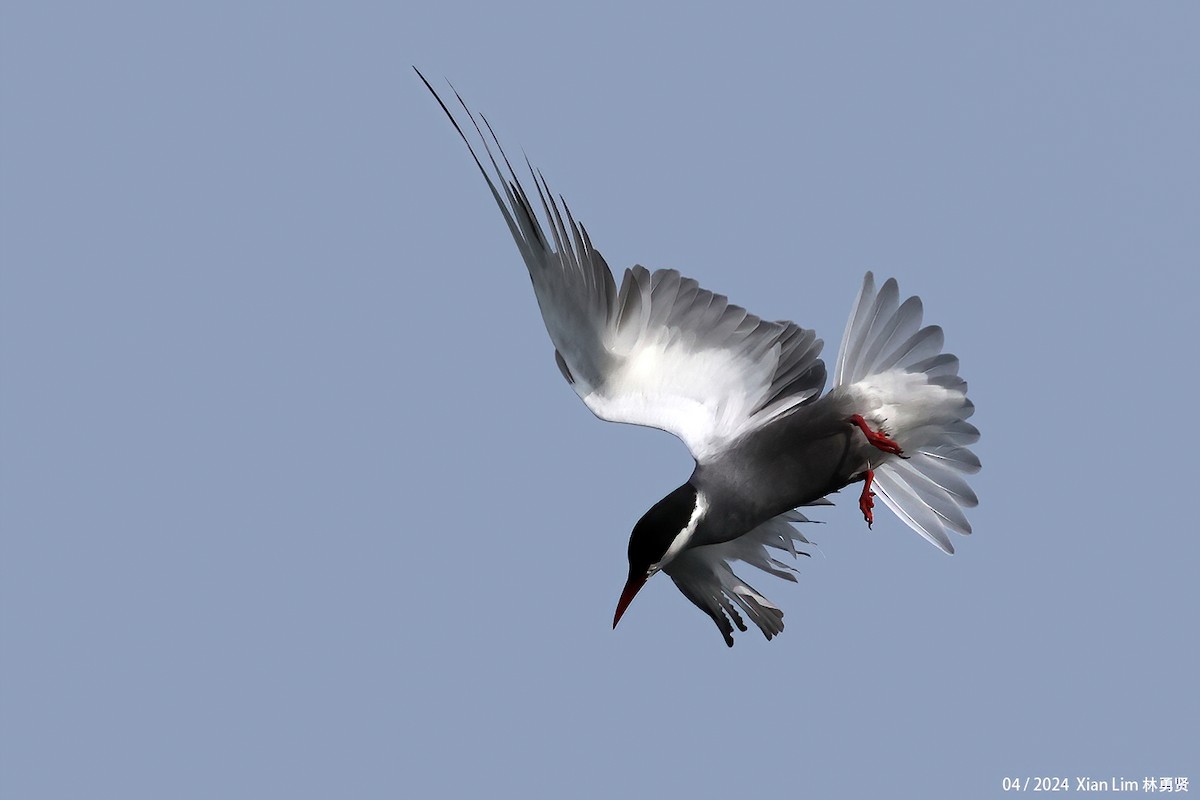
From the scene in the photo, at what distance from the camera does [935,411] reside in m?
7.80

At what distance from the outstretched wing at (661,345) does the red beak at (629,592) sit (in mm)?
565

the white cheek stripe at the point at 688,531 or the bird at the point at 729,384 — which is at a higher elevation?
the bird at the point at 729,384

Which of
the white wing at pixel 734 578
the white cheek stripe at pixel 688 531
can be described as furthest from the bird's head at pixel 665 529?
the white wing at pixel 734 578

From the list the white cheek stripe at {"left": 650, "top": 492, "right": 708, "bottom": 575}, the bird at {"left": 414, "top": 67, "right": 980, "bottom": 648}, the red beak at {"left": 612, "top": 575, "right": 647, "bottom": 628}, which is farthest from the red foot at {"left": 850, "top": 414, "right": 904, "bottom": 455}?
the red beak at {"left": 612, "top": 575, "right": 647, "bottom": 628}

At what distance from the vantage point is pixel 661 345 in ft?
26.1

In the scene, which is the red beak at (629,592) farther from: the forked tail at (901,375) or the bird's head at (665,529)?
the forked tail at (901,375)

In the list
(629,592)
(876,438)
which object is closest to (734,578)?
(629,592)

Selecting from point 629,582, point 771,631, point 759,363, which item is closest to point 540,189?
point 759,363

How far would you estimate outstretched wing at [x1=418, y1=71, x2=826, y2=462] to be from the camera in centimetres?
783

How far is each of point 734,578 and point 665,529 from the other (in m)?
0.96

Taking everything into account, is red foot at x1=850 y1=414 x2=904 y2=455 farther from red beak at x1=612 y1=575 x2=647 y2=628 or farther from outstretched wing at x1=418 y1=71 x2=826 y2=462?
red beak at x1=612 y1=575 x2=647 y2=628

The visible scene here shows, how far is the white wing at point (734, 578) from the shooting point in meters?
8.45

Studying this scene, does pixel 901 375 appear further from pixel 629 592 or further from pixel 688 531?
pixel 629 592

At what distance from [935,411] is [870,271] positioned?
0.64m
